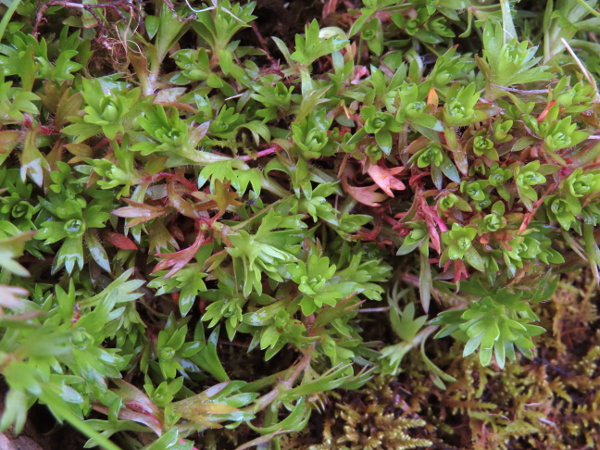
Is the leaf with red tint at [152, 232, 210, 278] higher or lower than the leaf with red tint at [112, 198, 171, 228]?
lower

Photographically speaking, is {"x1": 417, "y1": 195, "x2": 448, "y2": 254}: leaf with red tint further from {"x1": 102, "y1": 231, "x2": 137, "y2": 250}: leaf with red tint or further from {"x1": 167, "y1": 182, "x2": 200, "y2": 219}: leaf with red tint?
{"x1": 102, "y1": 231, "x2": 137, "y2": 250}: leaf with red tint

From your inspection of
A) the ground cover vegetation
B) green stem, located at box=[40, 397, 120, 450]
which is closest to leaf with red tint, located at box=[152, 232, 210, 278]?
the ground cover vegetation

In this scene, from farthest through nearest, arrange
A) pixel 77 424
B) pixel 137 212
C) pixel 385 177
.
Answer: pixel 385 177 < pixel 137 212 < pixel 77 424

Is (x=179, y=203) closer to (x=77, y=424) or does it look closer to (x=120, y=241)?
(x=120, y=241)

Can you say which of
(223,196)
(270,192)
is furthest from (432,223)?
(223,196)

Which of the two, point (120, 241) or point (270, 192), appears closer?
point (120, 241)

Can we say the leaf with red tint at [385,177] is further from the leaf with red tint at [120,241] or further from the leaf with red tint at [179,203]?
the leaf with red tint at [120,241]
